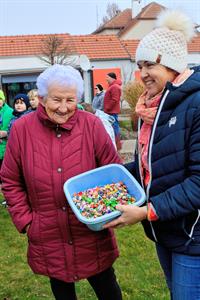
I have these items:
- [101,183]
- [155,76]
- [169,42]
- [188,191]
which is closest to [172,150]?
[188,191]

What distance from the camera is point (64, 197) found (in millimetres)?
2436

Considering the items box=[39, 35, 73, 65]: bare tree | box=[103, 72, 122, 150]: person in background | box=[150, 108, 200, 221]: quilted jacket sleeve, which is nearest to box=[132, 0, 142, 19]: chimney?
box=[39, 35, 73, 65]: bare tree

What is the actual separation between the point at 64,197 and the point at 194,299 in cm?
86

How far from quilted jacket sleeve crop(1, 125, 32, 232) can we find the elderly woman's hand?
0.61 meters

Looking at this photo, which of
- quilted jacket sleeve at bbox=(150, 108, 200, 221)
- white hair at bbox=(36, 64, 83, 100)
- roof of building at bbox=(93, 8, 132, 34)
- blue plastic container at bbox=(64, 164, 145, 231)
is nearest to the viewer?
quilted jacket sleeve at bbox=(150, 108, 200, 221)

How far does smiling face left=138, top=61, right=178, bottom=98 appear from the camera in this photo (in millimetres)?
2092

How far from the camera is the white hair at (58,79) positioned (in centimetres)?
238

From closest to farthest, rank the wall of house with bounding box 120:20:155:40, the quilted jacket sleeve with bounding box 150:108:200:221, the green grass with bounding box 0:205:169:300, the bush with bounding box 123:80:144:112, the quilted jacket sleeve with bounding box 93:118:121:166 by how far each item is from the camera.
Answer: the quilted jacket sleeve with bounding box 150:108:200:221 < the quilted jacket sleeve with bounding box 93:118:121:166 < the green grass with bounding box 0:205:169:300 < the bush with bounding box 123:80:144:112 < the wall of house with bounding box 120:20:155:40

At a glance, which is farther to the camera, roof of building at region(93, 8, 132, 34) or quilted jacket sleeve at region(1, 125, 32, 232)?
roof of building at region(93, 8, 132, 34)

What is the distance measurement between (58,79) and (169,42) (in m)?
0.63

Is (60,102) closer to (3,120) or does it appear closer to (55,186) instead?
(55,186)

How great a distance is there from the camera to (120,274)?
3.90 metres

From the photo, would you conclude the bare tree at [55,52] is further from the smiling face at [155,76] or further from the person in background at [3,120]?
the smiling face at [155,76]

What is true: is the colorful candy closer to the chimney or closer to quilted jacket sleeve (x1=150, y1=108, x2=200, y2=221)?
quilted jacket sleeve (x1=150, y1=108, x2=200, y2=221)
